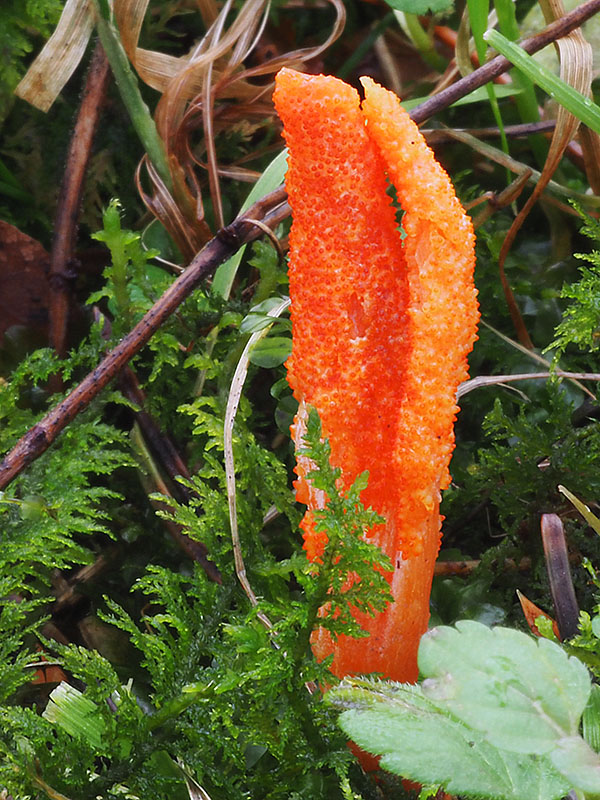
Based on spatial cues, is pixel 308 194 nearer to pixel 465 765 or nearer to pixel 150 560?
pixel 465 765

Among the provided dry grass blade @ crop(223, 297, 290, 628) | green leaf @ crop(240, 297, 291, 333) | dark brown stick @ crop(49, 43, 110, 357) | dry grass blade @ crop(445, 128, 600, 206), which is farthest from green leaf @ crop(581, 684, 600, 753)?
dark brown stick @ crop(49, 43, 110, 357)

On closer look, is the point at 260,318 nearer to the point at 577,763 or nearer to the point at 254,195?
the point at 254,195

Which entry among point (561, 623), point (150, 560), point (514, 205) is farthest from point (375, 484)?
point (514, 205)

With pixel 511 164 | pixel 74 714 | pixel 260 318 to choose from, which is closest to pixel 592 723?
pixel 74 714

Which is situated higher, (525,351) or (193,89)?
(193,89)

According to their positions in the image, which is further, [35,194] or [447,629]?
[35,194]
